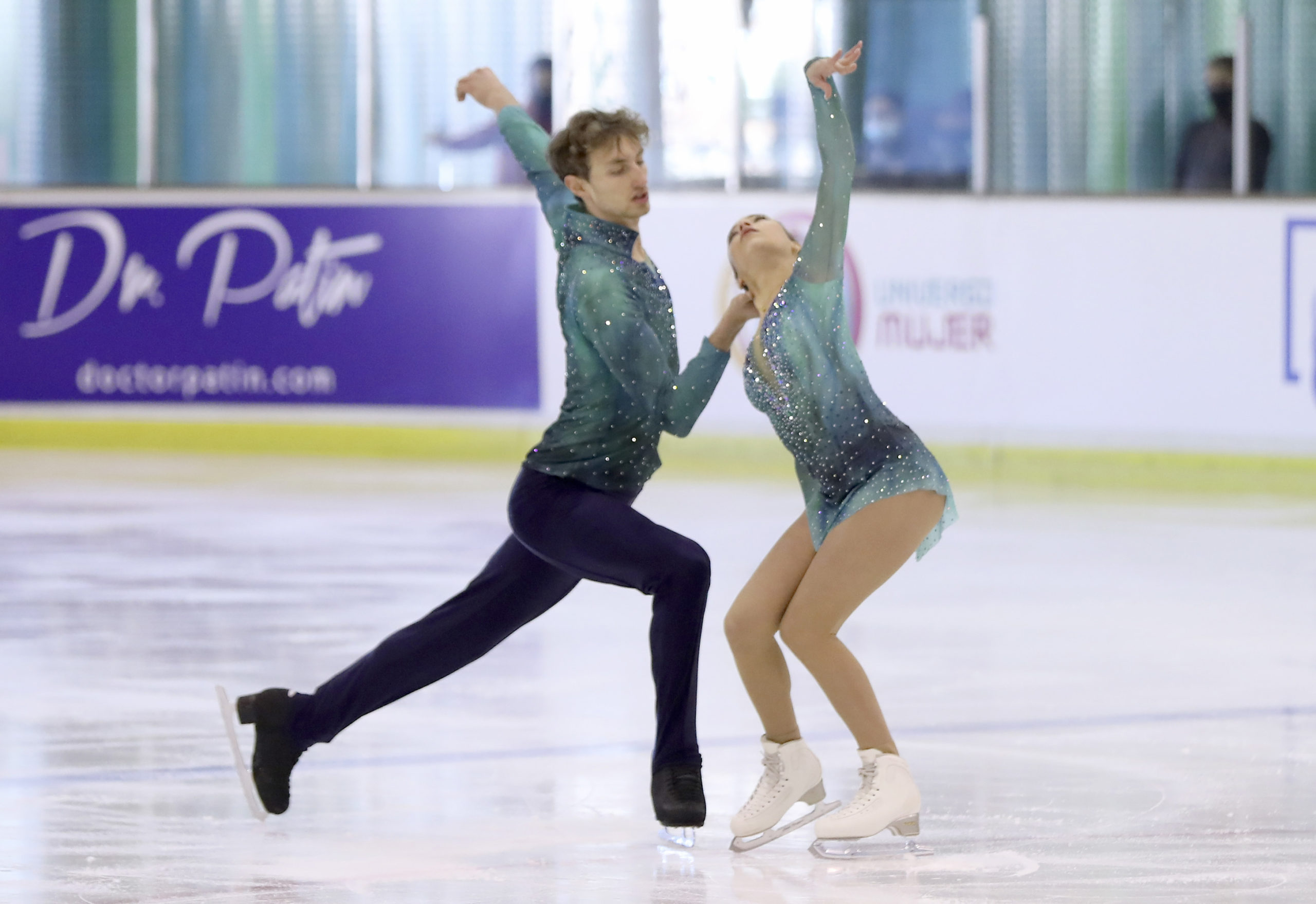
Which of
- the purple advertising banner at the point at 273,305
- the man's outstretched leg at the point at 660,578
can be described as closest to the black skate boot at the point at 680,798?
the man's outstretched leg at the point at 660,578

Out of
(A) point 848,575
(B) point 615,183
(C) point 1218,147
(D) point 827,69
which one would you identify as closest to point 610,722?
(A) point 848,575

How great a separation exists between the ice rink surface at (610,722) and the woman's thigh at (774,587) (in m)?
0.39

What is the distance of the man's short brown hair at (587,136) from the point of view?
10.6ft

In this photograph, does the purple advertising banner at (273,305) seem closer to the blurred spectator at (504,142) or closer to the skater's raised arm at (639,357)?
the blurred spectator at (504,142)

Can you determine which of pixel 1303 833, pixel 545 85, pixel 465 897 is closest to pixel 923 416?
pixel 545 85

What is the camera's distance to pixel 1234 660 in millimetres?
4922

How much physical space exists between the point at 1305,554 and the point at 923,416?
9.06 ft

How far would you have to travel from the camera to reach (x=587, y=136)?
3.23m

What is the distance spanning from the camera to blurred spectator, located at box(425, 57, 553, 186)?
9.95 meters

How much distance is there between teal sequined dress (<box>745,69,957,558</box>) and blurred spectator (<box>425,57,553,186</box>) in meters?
6.82

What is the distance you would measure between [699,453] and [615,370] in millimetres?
6459

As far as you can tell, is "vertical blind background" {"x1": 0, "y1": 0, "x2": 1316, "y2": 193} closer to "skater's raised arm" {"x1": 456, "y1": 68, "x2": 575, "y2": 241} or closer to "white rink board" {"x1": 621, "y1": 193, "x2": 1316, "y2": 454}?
"white rink board" {"x1": 621, "y1": 193, "x2": 1316, "y2": 454}

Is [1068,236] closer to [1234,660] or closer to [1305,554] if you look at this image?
[1305,554]

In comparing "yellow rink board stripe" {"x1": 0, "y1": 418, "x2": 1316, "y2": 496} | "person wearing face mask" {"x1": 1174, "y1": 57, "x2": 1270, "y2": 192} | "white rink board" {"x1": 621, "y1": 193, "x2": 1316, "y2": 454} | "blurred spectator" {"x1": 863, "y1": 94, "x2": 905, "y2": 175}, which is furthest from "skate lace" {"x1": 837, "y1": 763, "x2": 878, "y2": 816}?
"blurred spectator" {"x1": 863, "y1": 94, "x2": 905, "y2": 175}
